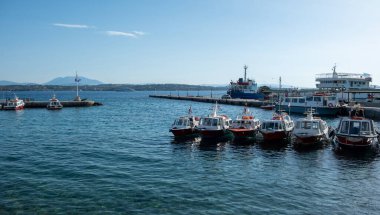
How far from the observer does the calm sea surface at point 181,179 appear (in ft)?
72.9

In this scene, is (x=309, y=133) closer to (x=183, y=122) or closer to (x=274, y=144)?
(x=274, y=144)

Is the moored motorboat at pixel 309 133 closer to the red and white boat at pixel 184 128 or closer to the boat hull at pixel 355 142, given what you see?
the boat hull at pixel 355 142

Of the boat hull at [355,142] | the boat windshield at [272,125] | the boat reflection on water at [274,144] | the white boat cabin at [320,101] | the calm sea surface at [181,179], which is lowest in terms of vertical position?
the calm sea surface at [181,179]

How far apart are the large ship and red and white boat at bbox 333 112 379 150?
108 m

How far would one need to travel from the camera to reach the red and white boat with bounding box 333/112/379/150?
39.1m

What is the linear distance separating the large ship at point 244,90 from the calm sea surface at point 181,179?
10757 centimetres

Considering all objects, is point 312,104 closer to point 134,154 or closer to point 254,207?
point 134,154

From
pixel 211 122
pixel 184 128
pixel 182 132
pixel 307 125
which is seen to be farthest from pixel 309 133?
pixel 182 132

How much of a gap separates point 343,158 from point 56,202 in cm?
2733

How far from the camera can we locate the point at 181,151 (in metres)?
39.9

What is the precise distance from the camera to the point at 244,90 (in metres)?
154

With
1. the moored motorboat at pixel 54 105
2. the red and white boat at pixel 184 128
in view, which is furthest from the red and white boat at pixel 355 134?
the moored motorboat at pixel 54 105

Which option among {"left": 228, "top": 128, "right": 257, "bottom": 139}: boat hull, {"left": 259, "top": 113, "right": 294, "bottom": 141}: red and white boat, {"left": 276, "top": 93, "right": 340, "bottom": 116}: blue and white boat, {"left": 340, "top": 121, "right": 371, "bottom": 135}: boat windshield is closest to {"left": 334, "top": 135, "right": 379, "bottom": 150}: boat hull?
{"left": 340, "top": 121, "right": 371, "bottom": 135}: boat windshield

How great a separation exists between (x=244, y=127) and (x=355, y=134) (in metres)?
13.8
